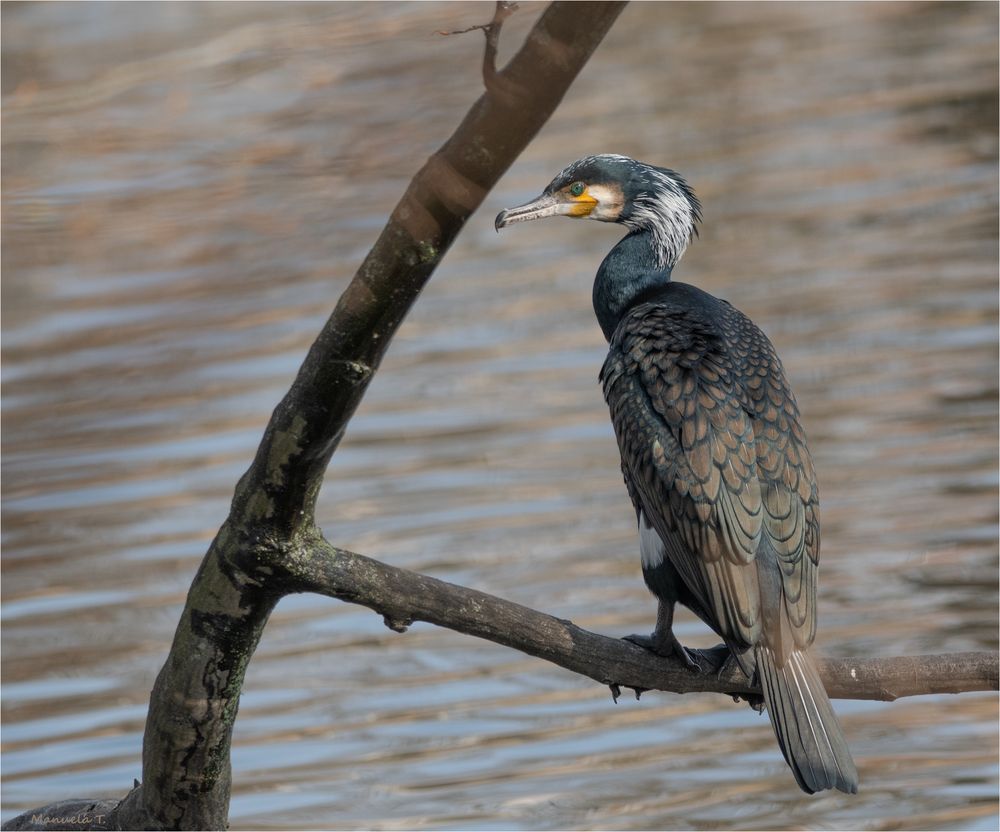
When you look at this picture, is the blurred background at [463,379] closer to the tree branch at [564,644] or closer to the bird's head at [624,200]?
the tree branch at [564,644]

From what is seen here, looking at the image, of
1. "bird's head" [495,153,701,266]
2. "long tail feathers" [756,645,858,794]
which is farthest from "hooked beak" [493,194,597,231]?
"long tail feathers" [756,645,858,794]

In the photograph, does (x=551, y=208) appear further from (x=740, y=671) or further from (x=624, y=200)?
(x=740, y=671)

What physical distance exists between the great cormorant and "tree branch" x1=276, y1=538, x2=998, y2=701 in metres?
0.07

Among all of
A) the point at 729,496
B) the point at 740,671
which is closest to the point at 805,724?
the point at 740,671

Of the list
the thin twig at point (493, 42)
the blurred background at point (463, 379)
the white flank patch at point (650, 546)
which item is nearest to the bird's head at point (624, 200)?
the white flank patch at point (650, 546)

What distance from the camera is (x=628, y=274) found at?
3.91m

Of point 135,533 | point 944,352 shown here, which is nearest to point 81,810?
point 135,533

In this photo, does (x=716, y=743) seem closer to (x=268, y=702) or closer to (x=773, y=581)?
(x=268, y=702)

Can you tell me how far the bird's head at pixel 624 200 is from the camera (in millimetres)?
3904

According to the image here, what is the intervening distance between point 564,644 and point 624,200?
126 cm

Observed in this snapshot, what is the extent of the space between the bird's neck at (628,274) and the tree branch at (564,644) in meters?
0.87

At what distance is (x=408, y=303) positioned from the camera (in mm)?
2682

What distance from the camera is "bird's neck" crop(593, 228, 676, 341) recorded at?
3895 millimetres

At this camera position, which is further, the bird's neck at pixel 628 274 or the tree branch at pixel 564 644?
the bird's neck at pixel 628 274
